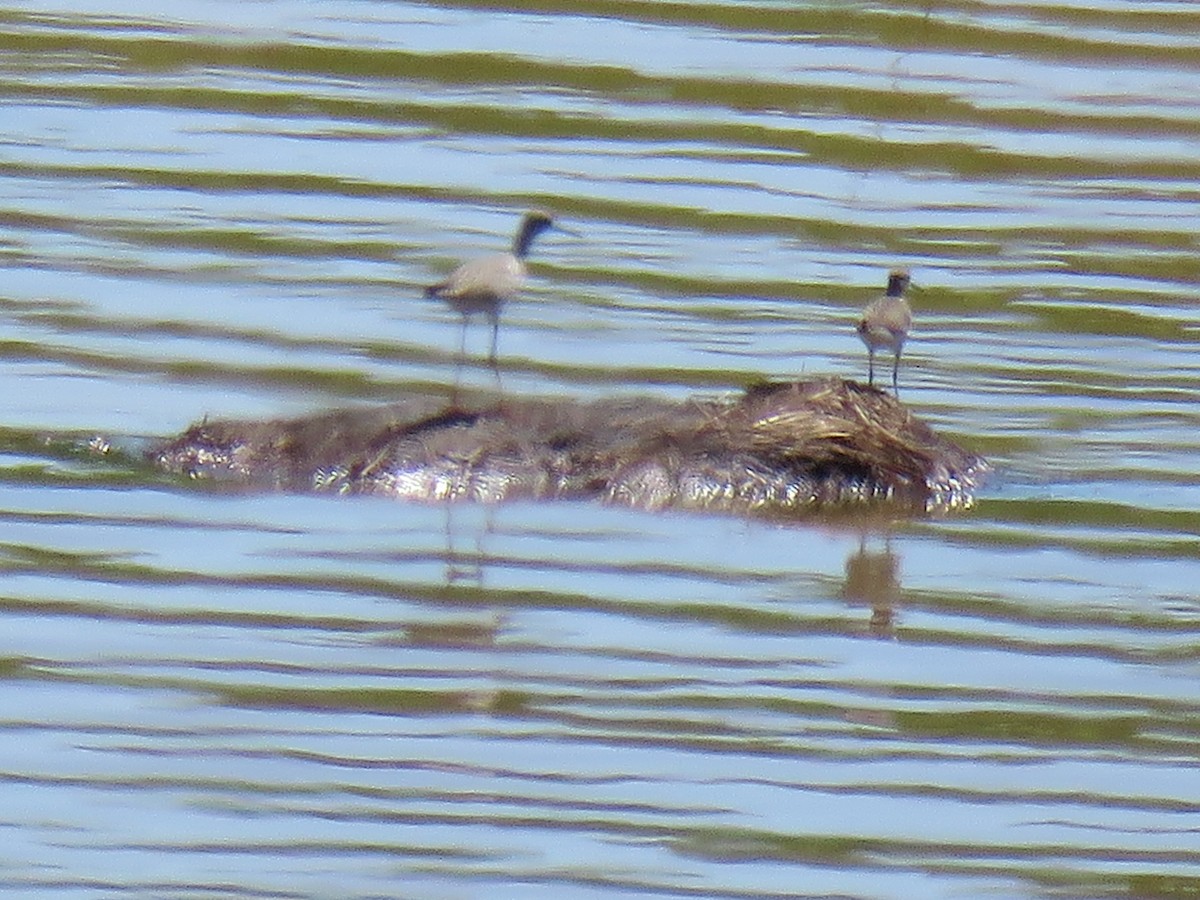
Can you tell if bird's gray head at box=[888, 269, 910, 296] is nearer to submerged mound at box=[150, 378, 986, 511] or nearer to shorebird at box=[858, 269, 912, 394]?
shorebird at box=[858, 269, 912, 394]

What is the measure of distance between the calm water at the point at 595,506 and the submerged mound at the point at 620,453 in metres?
0.15

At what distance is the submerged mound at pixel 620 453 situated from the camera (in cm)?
994

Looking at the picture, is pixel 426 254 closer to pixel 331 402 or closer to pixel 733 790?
pixel 331 402

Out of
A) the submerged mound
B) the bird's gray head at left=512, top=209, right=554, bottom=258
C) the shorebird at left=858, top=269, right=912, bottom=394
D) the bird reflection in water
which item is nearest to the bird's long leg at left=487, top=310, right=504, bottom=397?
the bird's gray head at left=512, top=209, right=554, bottom=258

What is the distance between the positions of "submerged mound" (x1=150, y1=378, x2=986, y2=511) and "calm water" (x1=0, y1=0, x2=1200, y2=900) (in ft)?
0.51

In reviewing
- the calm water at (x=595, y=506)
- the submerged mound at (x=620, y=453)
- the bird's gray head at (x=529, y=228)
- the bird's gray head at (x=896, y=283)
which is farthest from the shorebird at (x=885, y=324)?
the bird's gray head at (x=529, y=228)

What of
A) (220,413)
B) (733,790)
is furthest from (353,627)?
(220,413)

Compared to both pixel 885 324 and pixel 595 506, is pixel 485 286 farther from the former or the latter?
pixel 595 506

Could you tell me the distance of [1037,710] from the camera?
7.95 meters

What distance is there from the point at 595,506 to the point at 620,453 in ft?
0.73

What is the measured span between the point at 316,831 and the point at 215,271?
5.80 meters

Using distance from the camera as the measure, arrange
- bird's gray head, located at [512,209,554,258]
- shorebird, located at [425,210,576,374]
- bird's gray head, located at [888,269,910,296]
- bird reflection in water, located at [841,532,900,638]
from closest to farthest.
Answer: bird reflection in water, located at [841,532,900,638] < shorebird, located at [425,210,576,374] < bird's gray head, located at [888,269,910,296] < bird's gray head, located at [512,209,554,258]

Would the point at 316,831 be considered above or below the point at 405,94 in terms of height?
below

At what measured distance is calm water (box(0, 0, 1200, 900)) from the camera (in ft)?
23.2
